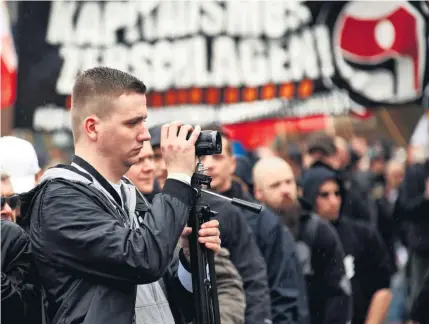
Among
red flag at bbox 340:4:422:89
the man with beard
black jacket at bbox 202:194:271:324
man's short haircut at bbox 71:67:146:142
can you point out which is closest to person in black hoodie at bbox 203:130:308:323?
black jacket at bbox 202:194:271:324

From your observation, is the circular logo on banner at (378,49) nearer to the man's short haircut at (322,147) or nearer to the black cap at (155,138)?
the man's short haircut at (322,147)

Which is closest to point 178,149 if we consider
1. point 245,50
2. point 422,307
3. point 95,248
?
point 95,248

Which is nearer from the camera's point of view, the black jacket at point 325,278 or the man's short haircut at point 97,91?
the man's short haircut at point 97,91

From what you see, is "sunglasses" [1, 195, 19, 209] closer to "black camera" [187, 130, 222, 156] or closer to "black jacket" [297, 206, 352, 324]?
"black camera" [187, 130, 222, 156]

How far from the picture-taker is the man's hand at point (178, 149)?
11.4 ft

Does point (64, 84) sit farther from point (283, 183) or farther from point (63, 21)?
point (283, 183)

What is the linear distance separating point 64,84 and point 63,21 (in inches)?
22.3

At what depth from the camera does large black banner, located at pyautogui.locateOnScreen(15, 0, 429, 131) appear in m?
9.09

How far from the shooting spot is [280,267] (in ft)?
19.8

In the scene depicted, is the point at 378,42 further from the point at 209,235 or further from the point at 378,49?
the point at 209,235

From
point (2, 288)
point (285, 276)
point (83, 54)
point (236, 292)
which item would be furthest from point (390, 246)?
point (2, 288)

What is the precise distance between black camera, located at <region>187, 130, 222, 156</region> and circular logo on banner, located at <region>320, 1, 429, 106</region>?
5716 millimetres

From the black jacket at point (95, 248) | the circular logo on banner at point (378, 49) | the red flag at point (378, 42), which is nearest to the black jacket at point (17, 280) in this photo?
the black jacket at point (95, 248)

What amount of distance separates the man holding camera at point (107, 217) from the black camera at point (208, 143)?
0.10 feet
